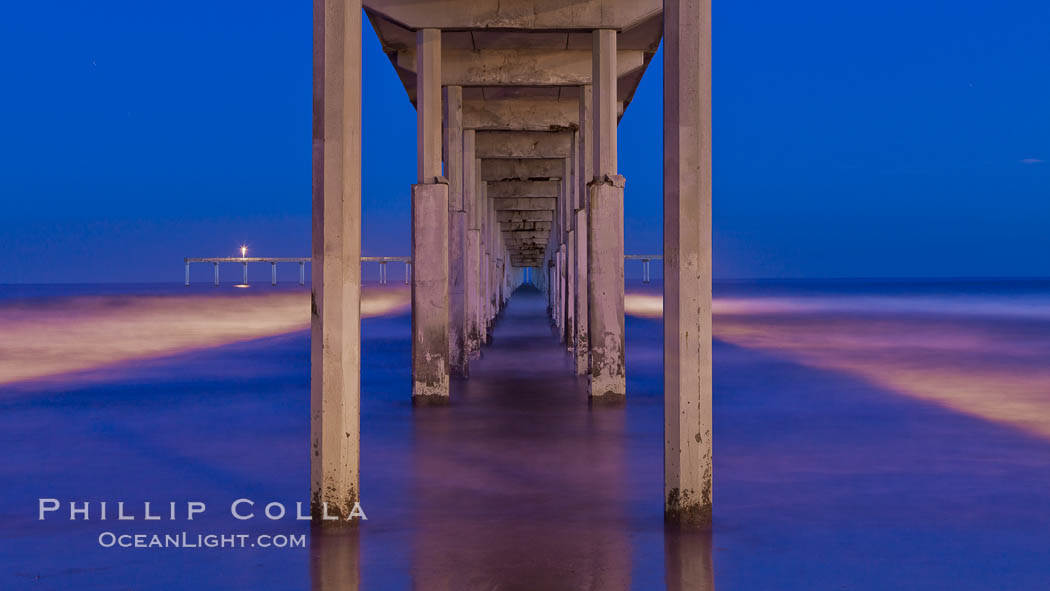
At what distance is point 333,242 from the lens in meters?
5.52

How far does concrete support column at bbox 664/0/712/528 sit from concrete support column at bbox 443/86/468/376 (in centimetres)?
867

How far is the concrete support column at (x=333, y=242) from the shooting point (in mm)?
5527

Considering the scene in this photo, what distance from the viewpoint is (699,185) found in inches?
220

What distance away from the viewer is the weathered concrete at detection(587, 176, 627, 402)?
11.8m

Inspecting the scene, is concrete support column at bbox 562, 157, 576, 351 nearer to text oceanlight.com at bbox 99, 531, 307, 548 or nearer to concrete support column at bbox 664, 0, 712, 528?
concrete support column at bbox 664, 0, 712, 528

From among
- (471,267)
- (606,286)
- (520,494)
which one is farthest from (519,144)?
(520,494)

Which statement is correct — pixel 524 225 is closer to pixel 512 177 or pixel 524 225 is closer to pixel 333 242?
pixel 512 177

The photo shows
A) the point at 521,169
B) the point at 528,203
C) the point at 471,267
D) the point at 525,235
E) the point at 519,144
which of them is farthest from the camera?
the point at 525,235

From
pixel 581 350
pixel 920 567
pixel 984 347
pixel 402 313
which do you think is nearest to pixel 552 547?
pixel 920 567

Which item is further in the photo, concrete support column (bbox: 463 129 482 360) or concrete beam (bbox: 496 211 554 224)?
concrete beam (bbox: 496 211 554 224)

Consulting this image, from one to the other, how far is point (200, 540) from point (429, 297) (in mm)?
6402

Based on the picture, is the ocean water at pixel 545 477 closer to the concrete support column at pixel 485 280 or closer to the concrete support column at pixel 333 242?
the concrete support column at pixel 333 242

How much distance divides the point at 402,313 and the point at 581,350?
75.9ft

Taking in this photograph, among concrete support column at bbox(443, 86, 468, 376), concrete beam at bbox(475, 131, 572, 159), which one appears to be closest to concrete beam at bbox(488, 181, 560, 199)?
concrete beam at bbox(475, 131, 572, 159)
